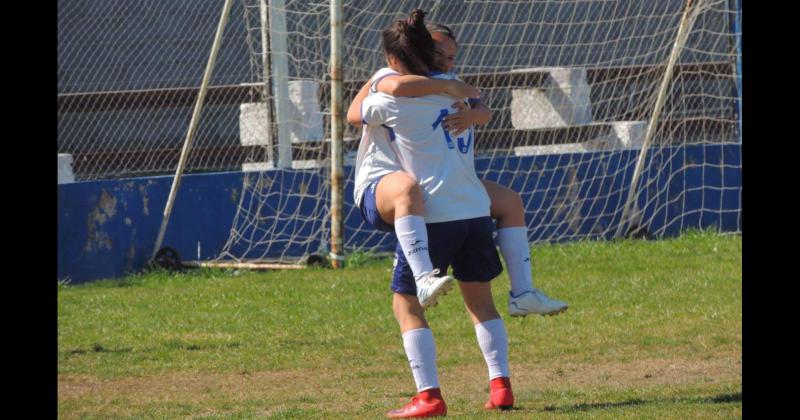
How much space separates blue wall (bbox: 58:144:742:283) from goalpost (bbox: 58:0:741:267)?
23 millimetres

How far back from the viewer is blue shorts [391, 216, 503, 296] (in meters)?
5.71

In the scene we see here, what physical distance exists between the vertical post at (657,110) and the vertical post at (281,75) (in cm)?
362

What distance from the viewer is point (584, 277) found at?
35.8ft

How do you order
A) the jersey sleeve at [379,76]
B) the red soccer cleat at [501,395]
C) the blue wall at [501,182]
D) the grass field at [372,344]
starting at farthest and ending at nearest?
the blue wall at [501,182] < the grass field at [372,344] < the red soccer cleat at [501,395] < the jersey sleeve at [379,76]

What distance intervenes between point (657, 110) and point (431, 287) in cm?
827

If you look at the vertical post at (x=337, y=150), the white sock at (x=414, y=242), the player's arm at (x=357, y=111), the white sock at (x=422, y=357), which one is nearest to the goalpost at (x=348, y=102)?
the vertical post at (x=337, y=150)

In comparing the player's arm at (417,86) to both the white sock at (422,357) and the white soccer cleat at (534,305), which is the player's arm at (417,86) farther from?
the white sock at (422,357)

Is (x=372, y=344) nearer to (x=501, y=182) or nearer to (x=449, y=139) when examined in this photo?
(x=449, y=139)

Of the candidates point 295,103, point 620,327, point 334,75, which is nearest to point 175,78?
point 295,103

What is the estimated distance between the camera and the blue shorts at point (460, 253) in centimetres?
571

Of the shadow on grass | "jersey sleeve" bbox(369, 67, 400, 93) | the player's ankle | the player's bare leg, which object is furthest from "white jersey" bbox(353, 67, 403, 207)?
the shadow on grass

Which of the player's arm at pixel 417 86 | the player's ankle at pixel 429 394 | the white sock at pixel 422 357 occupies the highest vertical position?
the player's arm at pixel 417 86

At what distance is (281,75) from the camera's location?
12.7 metres
